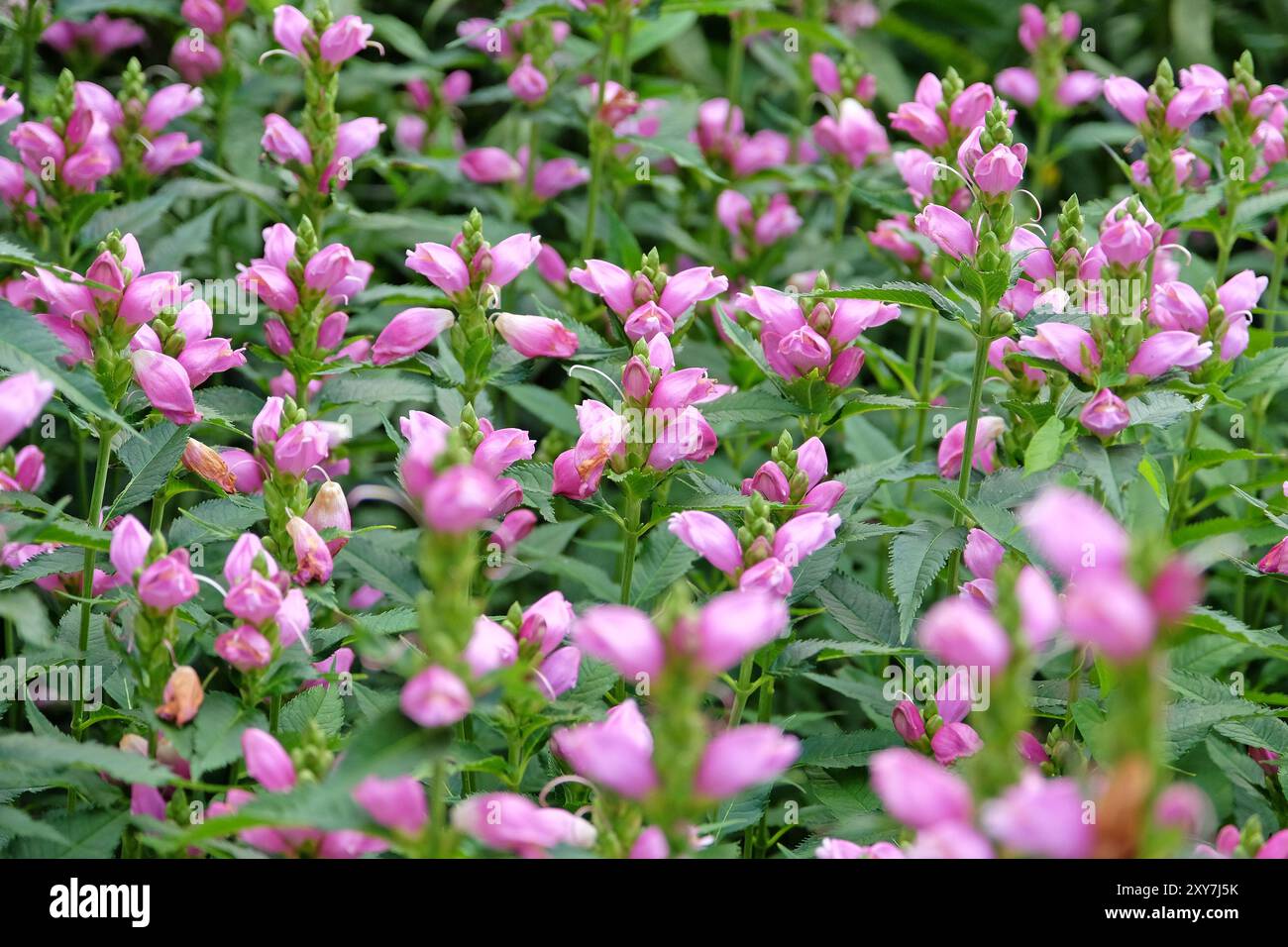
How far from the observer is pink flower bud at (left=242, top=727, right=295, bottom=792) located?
1653 mm

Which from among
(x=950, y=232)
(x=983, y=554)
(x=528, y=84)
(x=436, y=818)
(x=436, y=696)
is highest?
(x=528, y=84)

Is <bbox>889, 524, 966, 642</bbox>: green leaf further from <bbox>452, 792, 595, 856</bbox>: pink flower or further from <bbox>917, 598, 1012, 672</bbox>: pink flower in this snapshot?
<bbox>917, 598, 1012, 672</bbox>: pink flower

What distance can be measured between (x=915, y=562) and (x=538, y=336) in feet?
2.41

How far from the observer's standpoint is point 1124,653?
1.07 meters

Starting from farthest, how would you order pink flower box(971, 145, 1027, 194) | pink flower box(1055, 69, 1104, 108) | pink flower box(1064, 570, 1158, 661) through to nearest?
pink flower box(1055, 69, 1104, 108), pink flower box(971, 145, 1027, 194), pink flower box(1064, 570, 1158, 661)

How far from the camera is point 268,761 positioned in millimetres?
1652

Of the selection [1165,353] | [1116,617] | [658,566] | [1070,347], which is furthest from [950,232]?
[1116,617]

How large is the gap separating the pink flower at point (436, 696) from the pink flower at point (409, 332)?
3.78 ft

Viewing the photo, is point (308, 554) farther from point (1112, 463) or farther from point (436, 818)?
point (1112, 463)

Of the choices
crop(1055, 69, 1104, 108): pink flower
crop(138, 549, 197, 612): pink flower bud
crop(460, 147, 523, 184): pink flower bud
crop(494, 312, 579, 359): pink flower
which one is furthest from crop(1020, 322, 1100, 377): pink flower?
crop(1055, 69, 1104, 108): pink flower

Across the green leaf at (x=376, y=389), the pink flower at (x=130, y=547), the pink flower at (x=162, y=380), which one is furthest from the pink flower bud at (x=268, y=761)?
the green leaf at (x=376, y=389)

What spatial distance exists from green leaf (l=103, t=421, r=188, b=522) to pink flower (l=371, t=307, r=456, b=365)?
37 cm

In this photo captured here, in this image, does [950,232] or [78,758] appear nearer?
[78,758]
